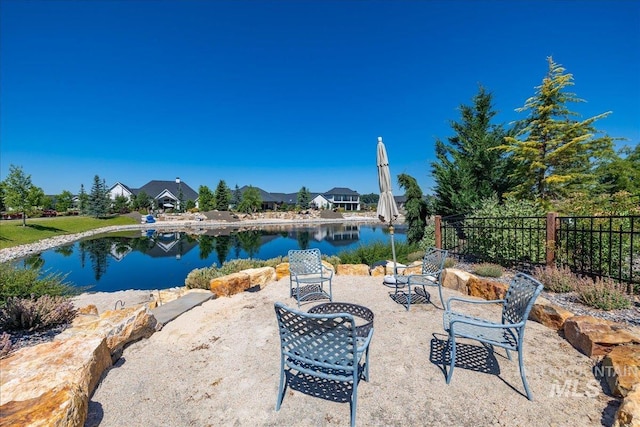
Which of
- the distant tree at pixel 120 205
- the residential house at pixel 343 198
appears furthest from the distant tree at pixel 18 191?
the residential house at pixel 343 198

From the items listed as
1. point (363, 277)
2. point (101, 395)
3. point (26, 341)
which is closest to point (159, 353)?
point (101, 395)

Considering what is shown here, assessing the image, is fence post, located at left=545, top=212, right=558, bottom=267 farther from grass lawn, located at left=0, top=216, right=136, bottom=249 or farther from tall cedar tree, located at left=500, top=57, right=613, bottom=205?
grass lawn, located at left=0, top=216, right=136, bottom=249

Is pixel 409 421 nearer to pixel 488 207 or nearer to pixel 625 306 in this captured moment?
pixel 625 306

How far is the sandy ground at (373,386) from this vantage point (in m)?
2.09

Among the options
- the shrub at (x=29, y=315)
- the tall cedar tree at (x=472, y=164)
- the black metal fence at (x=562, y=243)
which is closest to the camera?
the shrub at (x=29, y=315)

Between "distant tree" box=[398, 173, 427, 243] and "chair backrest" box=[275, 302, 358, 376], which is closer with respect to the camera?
"chair backrest" box=[275, 302, 358, 376]

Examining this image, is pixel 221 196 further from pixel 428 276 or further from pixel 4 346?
pixel 4 346

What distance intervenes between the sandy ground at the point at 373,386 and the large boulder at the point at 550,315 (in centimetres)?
10

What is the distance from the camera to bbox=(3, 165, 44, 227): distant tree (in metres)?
22.2

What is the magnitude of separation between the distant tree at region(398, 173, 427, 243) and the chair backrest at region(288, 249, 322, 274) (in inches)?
278

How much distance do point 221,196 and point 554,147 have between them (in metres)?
43.9

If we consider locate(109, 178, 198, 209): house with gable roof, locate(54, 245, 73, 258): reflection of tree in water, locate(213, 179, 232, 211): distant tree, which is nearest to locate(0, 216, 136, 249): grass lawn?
locate(54, 245, 73, 258): reflection of tree in water

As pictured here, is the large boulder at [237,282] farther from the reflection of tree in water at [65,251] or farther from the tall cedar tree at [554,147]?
the reflection of tree in water at [65,251]

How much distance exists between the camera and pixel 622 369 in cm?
224
